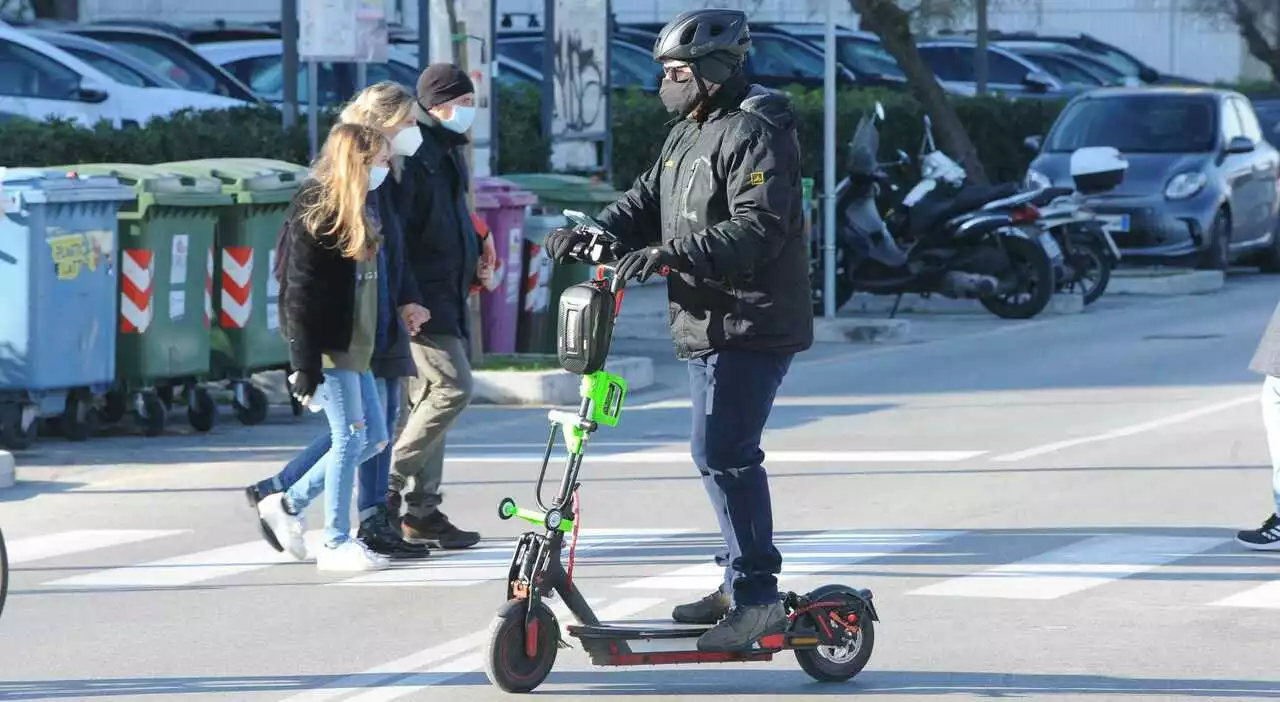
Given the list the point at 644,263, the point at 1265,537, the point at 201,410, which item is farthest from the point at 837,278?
the point at 644,263

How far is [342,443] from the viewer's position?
29.5 feet

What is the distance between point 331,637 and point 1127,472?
4828 mm

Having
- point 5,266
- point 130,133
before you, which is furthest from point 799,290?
point 130,133

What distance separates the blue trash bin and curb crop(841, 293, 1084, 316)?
879cm

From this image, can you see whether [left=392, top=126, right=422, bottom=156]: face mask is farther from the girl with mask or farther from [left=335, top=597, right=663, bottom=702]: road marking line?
[left=335, top=597, right=663, bottom=702]: road marking line

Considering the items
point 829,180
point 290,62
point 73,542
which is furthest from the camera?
point 290,62

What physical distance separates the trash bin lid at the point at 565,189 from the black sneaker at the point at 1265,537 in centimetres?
826

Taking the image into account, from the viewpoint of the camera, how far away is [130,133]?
15922 mm

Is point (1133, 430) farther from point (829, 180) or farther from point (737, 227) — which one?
point (737, 227)

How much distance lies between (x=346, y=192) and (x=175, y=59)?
15973 millimetres

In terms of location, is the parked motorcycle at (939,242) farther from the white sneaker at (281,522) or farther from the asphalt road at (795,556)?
the white sneaker at (281,522)

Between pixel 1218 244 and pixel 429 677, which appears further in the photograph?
pixel 1218 244

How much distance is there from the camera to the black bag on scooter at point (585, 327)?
6.64m

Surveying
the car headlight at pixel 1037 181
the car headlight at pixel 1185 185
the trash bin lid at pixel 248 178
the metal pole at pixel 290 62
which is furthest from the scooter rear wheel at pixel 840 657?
the car headlight at pixel 1185 185
